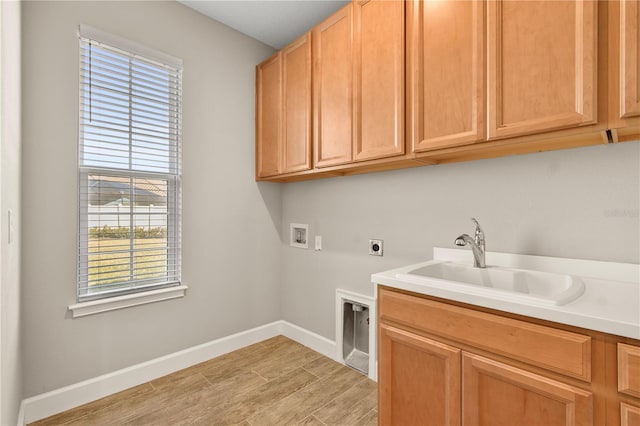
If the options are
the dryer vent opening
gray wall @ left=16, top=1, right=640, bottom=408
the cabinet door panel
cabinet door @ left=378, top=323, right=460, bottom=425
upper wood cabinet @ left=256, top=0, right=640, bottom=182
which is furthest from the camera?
the dryer vent opening

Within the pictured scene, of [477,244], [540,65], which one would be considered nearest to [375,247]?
[477,244]

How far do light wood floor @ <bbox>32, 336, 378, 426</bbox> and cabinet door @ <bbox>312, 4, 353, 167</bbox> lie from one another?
1.54m

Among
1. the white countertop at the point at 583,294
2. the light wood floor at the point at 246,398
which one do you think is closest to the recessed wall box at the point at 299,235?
the light wood floor at the point at 246,398

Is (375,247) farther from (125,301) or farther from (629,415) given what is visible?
(125,301)

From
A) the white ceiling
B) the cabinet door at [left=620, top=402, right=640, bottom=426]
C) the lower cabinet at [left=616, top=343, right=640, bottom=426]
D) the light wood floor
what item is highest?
the white ceiling

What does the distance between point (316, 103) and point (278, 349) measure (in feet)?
6.76

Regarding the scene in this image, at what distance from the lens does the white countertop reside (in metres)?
0.92

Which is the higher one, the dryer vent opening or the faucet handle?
the faucet handle

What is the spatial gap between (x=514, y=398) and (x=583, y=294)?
47 centimetres

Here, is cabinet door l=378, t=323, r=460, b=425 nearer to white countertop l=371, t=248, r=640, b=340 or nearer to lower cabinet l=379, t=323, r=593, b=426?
lower cabinet l=379, t=323, r=593, b=426

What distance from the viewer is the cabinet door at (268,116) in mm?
2514

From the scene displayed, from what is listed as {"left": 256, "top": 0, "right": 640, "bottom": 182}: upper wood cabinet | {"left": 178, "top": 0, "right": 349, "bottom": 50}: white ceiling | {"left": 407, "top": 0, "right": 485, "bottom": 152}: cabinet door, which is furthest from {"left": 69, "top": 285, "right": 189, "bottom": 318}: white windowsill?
{"left": 178, "top": 0, "right": 349, "bottom": 50}: white ceiling

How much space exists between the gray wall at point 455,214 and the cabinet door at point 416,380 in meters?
0.71

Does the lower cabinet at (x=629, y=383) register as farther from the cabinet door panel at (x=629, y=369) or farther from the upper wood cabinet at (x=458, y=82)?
the upper wood cabinet at (x=458, y=82)
